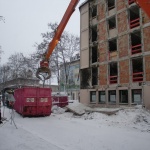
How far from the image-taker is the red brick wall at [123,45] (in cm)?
2151

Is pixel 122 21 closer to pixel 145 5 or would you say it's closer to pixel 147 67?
pixel 147 67

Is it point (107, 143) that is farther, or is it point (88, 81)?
point (88, 81)

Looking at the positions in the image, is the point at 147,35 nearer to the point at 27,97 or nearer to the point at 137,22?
the point at 137,22

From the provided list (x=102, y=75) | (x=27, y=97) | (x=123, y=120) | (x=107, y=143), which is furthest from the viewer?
(x=102, y=75)

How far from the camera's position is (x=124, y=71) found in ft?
70.2

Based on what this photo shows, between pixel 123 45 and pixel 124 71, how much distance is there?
2.68 meters

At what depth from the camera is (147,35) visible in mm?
19516

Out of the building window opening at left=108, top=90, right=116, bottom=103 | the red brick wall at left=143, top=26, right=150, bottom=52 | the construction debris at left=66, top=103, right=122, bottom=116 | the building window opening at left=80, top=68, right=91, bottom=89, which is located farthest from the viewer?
the building window opening at left=80, top=68, right=91, bottom=89

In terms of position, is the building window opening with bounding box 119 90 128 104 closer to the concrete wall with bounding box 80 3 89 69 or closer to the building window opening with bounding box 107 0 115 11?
the concrete wall with bounding box 80 3 89 69

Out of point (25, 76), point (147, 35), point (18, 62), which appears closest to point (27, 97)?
point (147, 35)

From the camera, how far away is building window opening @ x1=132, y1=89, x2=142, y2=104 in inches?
771

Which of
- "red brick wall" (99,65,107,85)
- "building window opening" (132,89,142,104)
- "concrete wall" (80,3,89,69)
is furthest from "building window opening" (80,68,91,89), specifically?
"building window opening" (132,89,142,104)

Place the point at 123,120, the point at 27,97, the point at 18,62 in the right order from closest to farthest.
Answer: the point at 123,120 → the point at 27,97 → the point at 18,62

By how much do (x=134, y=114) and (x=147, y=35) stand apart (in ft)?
27.6
